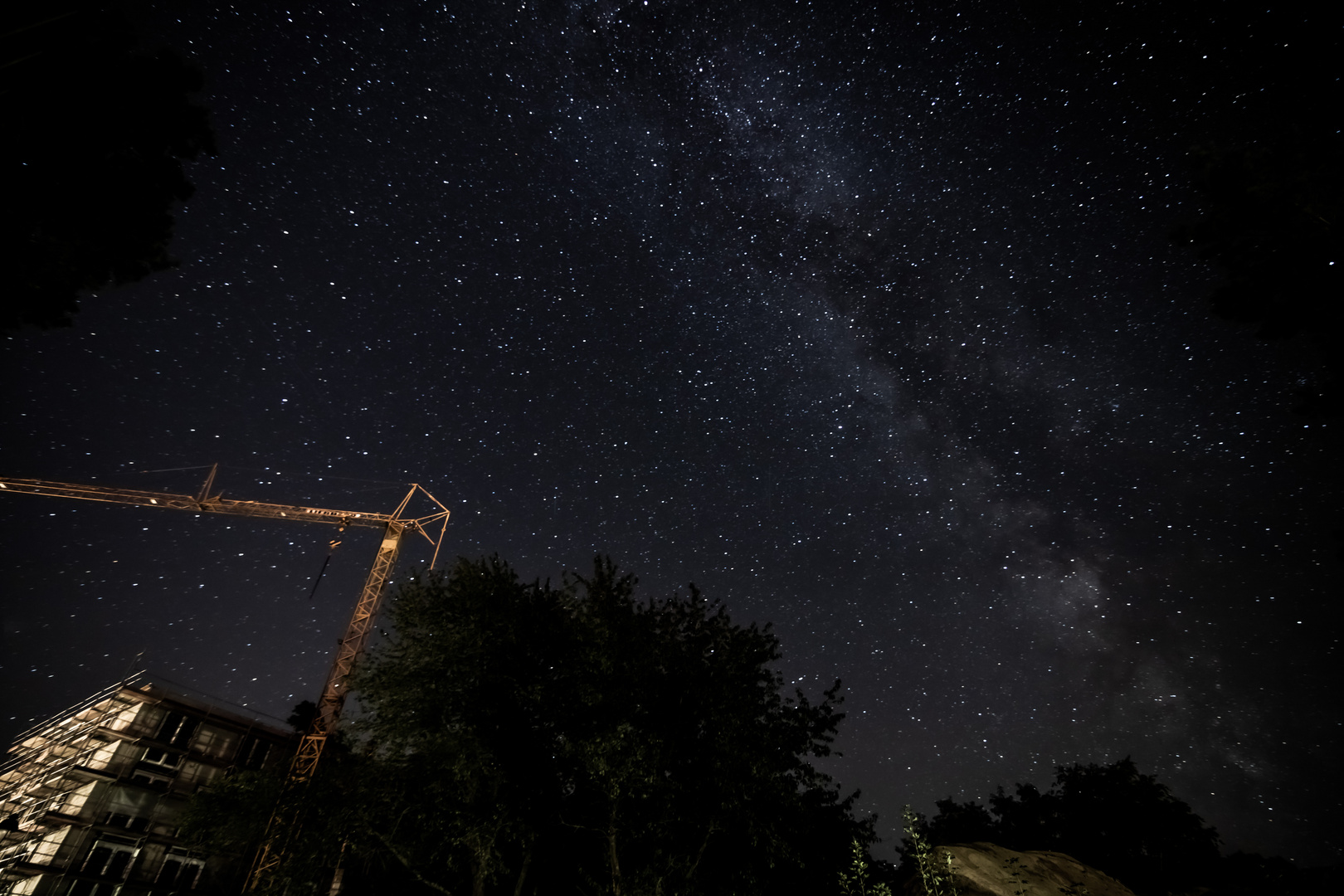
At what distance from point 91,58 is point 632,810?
2231 centimetres

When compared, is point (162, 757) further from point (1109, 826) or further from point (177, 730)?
point (1109, 826)

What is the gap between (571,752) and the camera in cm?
1661

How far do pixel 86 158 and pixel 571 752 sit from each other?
18049mm

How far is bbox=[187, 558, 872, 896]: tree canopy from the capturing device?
55.0 ft

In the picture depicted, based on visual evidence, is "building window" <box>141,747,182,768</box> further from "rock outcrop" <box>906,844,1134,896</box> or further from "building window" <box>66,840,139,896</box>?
"rock outcrop" <box>906,844,1134,896</box>

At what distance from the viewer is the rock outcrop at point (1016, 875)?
1514cm

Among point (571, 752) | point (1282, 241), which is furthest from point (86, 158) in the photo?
point (1282, 241)

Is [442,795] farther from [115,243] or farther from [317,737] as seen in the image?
[317,737]

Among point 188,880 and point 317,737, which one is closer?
point 188,880

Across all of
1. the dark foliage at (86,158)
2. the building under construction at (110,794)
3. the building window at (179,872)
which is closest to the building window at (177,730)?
the building under construction at (110,794)

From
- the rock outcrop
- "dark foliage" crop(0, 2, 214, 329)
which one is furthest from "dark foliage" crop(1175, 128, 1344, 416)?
"dark foliage" crop(0, 2, 214, 329)

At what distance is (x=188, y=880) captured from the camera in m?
31.3

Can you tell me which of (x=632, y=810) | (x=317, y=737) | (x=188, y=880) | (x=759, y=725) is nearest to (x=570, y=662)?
(x=632, y=810)

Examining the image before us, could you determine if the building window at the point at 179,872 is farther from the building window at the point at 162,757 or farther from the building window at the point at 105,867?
the building window at the point at 162,757
